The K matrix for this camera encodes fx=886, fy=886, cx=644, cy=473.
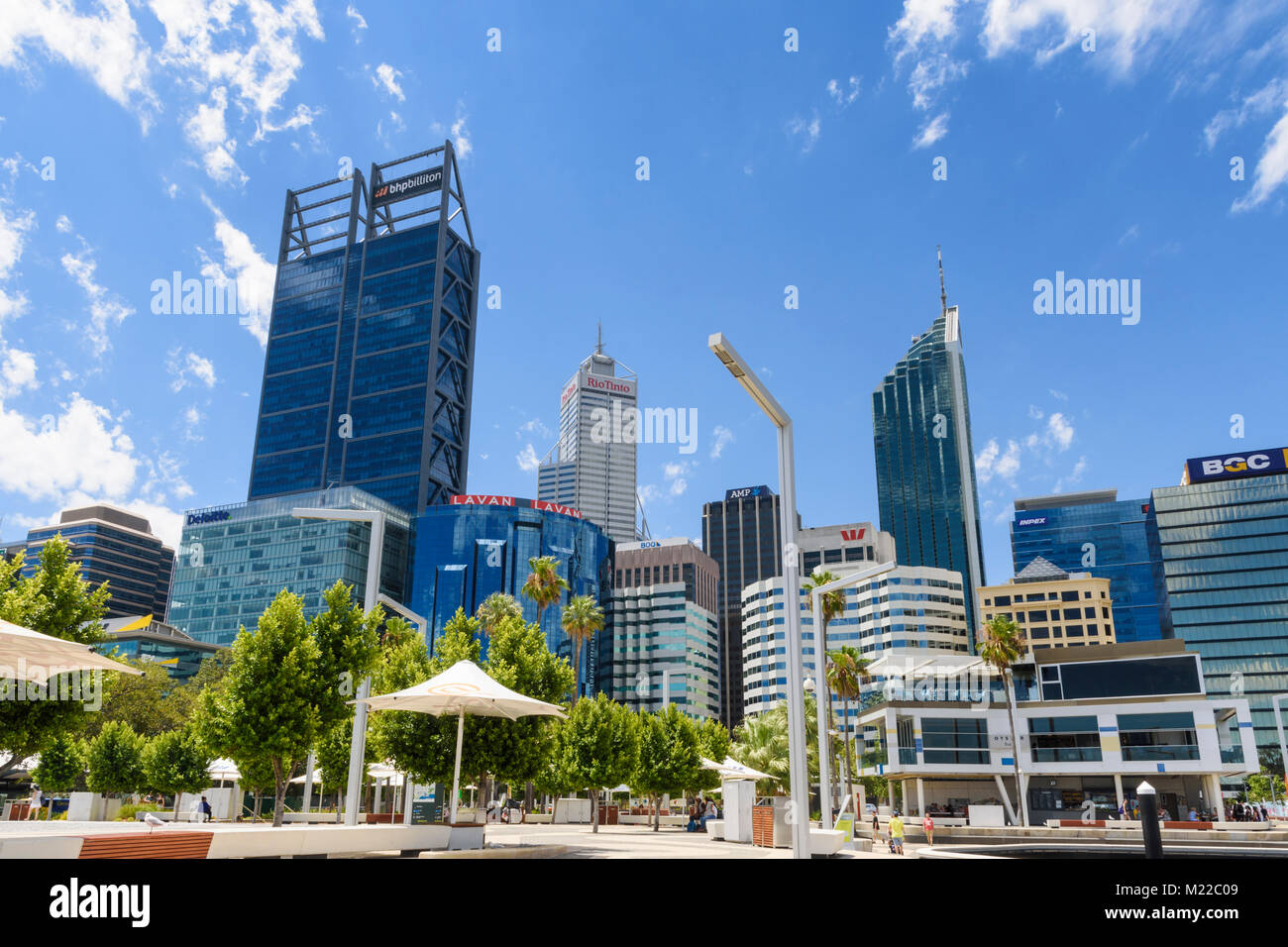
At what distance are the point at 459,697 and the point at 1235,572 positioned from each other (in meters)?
177

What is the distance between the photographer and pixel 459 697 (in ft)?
62.9

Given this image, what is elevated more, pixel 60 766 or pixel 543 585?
pixel 543 585

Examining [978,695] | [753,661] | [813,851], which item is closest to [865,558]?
[753,661]

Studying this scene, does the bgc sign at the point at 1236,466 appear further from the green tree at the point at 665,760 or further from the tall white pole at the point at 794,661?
the tall white pole at the point at 794,661

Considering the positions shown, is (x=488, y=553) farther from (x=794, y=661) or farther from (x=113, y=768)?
(x=794, y=661)

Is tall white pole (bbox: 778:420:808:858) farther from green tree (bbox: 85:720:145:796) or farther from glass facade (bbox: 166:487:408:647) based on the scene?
glass facade (bbox: 166:487:408:647)

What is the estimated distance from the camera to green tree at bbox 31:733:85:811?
4884 cm

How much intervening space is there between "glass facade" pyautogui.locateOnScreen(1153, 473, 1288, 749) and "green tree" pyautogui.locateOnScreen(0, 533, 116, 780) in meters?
174

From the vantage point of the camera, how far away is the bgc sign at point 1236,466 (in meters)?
158

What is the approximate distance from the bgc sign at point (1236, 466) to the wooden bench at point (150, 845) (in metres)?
185

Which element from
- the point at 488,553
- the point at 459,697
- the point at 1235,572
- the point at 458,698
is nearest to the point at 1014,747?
the point at 458,698

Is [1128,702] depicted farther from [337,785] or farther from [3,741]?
[3,741]

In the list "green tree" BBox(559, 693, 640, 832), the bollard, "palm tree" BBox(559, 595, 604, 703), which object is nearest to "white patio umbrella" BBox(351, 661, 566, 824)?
the bollard
